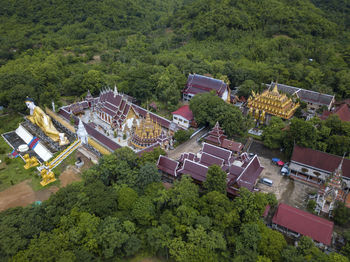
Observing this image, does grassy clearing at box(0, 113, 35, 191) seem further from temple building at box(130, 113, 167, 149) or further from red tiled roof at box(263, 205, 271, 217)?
red tiled roof at box(263, 205, 271, 217)

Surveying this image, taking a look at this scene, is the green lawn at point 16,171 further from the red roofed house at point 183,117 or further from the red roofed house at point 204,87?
the red roofed house at point 204,87

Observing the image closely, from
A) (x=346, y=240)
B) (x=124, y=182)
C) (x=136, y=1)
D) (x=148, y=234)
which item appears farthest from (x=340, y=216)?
(x=136, y=1)

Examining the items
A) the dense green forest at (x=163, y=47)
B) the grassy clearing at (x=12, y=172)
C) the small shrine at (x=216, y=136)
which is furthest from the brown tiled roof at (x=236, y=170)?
the grassy clearing at (x=12, y=172)

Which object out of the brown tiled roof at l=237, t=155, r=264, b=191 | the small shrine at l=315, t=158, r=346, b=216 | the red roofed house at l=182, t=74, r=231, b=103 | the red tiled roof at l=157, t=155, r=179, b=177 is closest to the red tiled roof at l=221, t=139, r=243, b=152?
the brown tiled roof at l=237, t=155, r=264, b=191

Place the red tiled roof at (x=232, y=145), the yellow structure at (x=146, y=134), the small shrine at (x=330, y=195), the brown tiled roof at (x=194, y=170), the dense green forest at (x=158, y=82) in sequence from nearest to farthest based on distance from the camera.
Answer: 1. the dense green forest at (x=158, y=82)
2. the small shrine at (x=330, y=195)
3. the brown tiled roof at (x=194, y=170)
4. the red tiled roof at (x=232, y=145)
5. the yellow structure at (x=146, y=134)

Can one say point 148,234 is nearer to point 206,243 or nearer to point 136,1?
point 206,243

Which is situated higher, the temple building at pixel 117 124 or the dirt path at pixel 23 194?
the temple building at pixel 117 124
